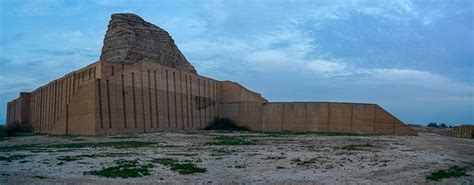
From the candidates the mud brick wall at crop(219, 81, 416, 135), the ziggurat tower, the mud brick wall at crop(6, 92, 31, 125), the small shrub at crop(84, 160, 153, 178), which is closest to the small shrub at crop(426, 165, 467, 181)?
the small shrub at crop(84, 160, 153, 178)

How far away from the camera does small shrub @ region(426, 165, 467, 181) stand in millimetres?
13529

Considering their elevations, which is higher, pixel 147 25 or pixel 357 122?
pixel 147 25

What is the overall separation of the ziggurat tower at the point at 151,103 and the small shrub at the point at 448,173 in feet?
79.4

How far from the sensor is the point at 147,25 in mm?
49844

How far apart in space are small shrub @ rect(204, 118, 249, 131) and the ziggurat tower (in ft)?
1.70

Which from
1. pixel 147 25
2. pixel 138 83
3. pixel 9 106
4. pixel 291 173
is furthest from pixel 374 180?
pixel 9 106

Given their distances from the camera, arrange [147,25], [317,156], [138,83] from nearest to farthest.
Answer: [317,156] < [138,83] < [147,25]

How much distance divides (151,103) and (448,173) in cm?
2980

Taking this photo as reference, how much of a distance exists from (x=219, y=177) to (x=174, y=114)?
3124cm

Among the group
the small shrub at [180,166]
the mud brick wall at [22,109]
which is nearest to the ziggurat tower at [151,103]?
the mud brick wall at [22,109]

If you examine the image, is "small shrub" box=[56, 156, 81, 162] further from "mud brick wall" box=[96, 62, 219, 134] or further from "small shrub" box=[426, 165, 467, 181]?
"mud brick wall" box=[96, 62, 219, 134]

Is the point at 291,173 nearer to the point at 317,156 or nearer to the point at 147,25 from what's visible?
the point at 317,156

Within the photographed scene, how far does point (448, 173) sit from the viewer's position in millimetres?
14453

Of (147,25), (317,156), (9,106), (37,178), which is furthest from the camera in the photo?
(9,106)
